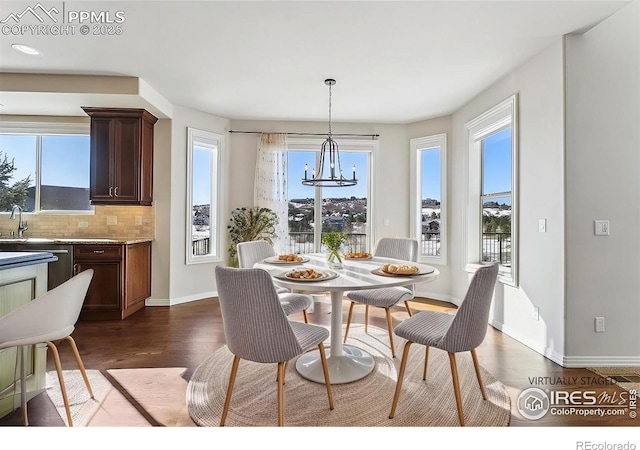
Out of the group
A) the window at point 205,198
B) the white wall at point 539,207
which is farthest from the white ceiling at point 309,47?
the window at point 205,198

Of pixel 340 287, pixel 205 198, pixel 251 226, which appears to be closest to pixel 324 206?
pixel 251 226

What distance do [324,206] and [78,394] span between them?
3.53m

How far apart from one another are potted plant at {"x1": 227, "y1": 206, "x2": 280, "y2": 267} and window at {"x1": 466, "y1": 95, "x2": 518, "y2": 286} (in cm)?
265

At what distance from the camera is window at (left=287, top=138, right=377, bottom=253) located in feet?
15.7

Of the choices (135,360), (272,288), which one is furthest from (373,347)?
(135,360)

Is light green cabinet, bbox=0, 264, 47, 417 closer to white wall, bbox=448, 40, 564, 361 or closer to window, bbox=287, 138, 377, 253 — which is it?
window, bbox=287, 138, 377, 253

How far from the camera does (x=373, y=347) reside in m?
2.79

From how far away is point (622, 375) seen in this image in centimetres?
228

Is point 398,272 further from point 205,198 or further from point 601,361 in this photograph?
point 205,198

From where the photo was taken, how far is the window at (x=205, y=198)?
4.41m

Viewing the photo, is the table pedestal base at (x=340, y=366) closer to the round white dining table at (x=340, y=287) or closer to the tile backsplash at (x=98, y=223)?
the round white dining table at (x=340, y=287)

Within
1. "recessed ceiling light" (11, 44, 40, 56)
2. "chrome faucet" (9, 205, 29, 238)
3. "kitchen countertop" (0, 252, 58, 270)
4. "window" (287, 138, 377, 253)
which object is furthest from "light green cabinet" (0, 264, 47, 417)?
"window" (287, 138, 377, 253)
